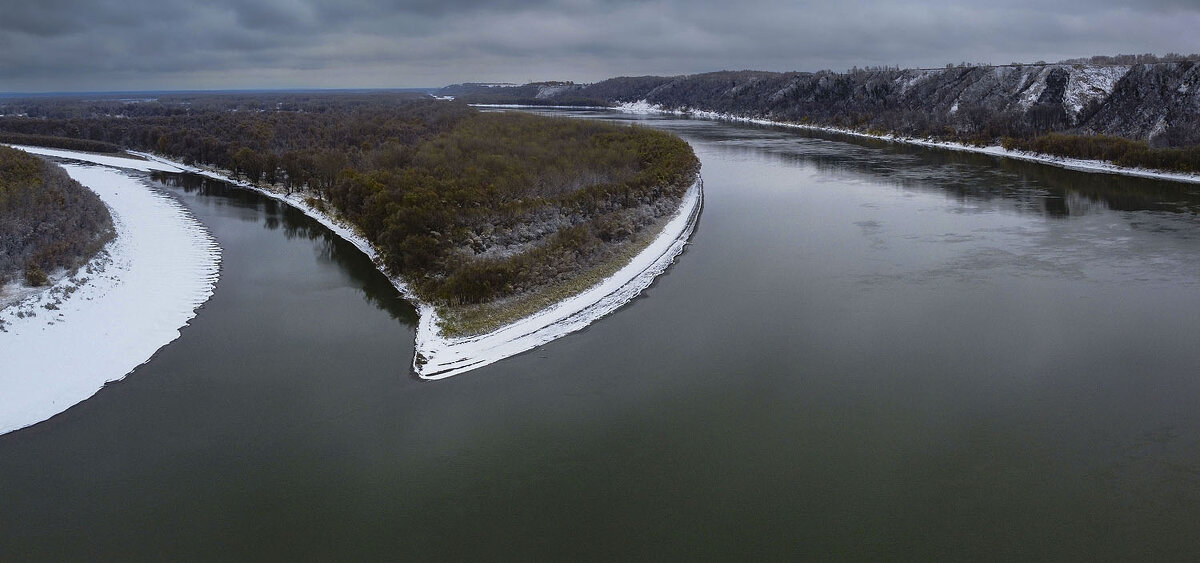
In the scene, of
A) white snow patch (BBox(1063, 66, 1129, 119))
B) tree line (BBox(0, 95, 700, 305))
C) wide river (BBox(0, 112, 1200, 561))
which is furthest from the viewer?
white snow patch (BBox(1063, 66, 1129, 119))

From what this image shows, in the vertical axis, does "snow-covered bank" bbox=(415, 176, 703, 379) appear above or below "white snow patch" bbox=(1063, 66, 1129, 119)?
below

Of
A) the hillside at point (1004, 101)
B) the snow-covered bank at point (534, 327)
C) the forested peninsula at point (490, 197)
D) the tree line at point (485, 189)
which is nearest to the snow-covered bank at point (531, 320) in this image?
the snow-covered bank at point (534, 327)

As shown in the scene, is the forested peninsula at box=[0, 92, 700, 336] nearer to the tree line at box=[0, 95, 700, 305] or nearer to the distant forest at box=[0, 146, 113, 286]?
the tree line at box=[0, 95, 700, 305]

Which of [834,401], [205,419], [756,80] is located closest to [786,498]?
[834,401]

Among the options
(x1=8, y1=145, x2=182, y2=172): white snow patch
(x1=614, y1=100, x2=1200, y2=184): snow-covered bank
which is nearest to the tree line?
(x1=8, y1=145, x2=182, y2=172): white snow patch

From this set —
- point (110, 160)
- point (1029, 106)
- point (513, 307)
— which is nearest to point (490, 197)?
point (513, 307)

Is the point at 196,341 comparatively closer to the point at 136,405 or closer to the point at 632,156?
the point at 136,405
